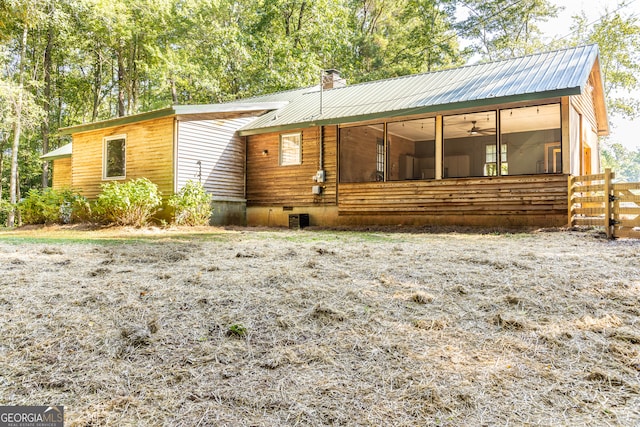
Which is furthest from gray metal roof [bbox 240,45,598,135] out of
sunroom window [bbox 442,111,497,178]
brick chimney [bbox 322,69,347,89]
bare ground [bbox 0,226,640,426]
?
bare ground [bbox 0,226,640,426]

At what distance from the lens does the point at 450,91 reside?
9.88 m

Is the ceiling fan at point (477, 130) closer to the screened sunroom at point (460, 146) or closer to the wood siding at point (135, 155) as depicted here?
the screened sunroom at point (460, 146)

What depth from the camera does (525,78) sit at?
920 centimetres

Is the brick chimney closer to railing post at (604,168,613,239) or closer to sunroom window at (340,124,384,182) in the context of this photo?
sunroom window at (340,124,384,182)

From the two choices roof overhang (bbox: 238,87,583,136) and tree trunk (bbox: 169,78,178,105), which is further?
tree trunk (bbox: 169,78,178,105)

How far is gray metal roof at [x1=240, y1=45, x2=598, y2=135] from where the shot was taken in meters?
8.47

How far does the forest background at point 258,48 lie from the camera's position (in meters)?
20.3

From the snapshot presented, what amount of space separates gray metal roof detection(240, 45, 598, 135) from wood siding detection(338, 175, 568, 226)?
1.64 meters

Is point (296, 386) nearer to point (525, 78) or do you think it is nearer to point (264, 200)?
point (525, 78)

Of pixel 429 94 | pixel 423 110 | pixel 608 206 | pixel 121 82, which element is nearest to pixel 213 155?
pixel 423 110

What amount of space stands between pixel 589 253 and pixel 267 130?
8718mm

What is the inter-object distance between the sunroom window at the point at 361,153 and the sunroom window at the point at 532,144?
12.7ft

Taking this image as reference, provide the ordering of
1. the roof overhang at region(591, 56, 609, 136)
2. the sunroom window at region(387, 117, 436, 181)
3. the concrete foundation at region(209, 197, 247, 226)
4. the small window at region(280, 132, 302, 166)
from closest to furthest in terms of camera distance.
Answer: the roof overhang at region(591, 56, 609, 136) < the concrete foundation at region(209, 197, 247, 226) < the small window at region(280, 132, 302, 166) < the sunroom window at region(387, 117, 436, 181)

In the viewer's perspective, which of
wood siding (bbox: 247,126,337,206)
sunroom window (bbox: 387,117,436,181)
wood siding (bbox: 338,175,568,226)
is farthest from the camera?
sunroom window (bbox: 387,117,436,181)
